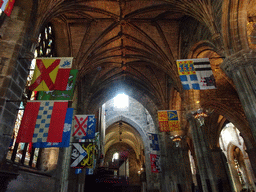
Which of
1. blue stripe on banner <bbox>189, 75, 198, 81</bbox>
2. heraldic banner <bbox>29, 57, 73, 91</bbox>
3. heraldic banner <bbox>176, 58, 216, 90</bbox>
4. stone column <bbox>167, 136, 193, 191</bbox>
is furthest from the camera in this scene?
stone column <bbox>167, 136, 193, 191</bbox>

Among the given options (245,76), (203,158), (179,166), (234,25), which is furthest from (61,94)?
(179,166)

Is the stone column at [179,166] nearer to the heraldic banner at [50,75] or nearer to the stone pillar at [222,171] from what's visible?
the stone pillar at [222,171]

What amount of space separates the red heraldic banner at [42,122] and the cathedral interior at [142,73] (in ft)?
1.16

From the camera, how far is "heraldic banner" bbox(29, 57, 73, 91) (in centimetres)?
601

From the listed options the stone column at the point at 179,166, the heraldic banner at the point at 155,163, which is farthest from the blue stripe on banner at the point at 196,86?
the heraldic banner at the point at 155,163

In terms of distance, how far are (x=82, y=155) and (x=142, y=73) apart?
1077 cm

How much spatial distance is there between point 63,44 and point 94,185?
12.8m

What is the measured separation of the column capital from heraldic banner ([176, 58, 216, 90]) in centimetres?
111

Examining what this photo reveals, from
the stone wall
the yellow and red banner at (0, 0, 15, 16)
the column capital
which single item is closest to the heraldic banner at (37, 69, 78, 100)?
the stone wall

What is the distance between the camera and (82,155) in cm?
1006

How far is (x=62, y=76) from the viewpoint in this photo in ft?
20.7

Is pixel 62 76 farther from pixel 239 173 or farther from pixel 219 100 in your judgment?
pixel 239 173

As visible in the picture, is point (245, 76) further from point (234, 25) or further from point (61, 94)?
point (61, 94)

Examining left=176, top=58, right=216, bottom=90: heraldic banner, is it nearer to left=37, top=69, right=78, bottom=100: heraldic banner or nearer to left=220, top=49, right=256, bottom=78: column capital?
left=220, top=49, right=256, bottom=78: column capital
